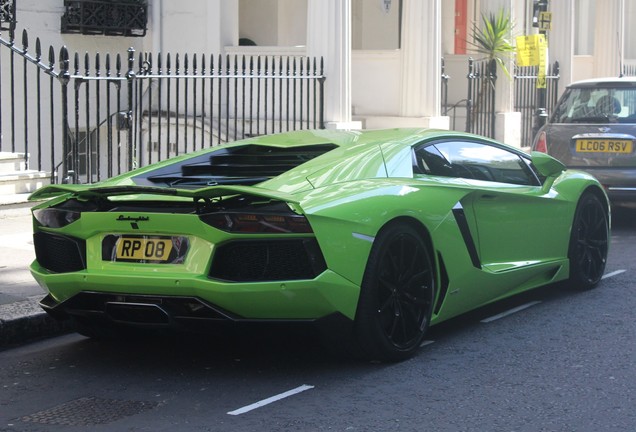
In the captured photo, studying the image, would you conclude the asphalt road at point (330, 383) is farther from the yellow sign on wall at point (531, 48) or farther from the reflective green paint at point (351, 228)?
the yellow sign on wall at point (531, 48)

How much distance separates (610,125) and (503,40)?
8.92 metres

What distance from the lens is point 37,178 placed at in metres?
12.5

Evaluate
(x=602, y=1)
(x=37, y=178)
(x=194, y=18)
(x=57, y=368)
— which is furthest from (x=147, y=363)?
(x=602, y=1)

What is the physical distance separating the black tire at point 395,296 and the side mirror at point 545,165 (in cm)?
210

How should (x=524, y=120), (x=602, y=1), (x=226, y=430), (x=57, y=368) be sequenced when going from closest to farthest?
1. (x=226, y=430)
2. (x=57, y=368)
3. (x=524, y=120)
4. (x=602, y=1)

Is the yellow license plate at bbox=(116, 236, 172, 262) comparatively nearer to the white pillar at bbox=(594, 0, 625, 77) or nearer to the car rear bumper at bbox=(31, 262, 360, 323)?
the car rear bumper at bbox=(31, 262, 360, 323)

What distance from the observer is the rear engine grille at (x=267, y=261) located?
19.3 ft

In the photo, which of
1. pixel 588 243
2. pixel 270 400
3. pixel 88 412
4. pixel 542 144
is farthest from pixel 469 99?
pixel 88 412

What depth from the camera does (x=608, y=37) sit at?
2811 centimetres

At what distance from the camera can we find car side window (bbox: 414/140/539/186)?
7.25 meters

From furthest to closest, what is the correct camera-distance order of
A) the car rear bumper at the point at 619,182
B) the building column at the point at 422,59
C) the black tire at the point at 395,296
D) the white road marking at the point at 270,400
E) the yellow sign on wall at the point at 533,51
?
the building column at the point at 422,59, the yellow sign on wall at the point at 533,51, the car rear bumper at the point at 619,182, the black tire at the point at 395,296, the white road marking at the point at 270,400

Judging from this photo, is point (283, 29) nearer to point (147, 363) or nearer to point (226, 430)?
point (147, 363)

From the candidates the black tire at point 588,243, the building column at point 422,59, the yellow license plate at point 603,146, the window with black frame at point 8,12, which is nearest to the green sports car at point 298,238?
the black tire at point 588,243

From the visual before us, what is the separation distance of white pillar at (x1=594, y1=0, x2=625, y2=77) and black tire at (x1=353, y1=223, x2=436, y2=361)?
22.2 m
